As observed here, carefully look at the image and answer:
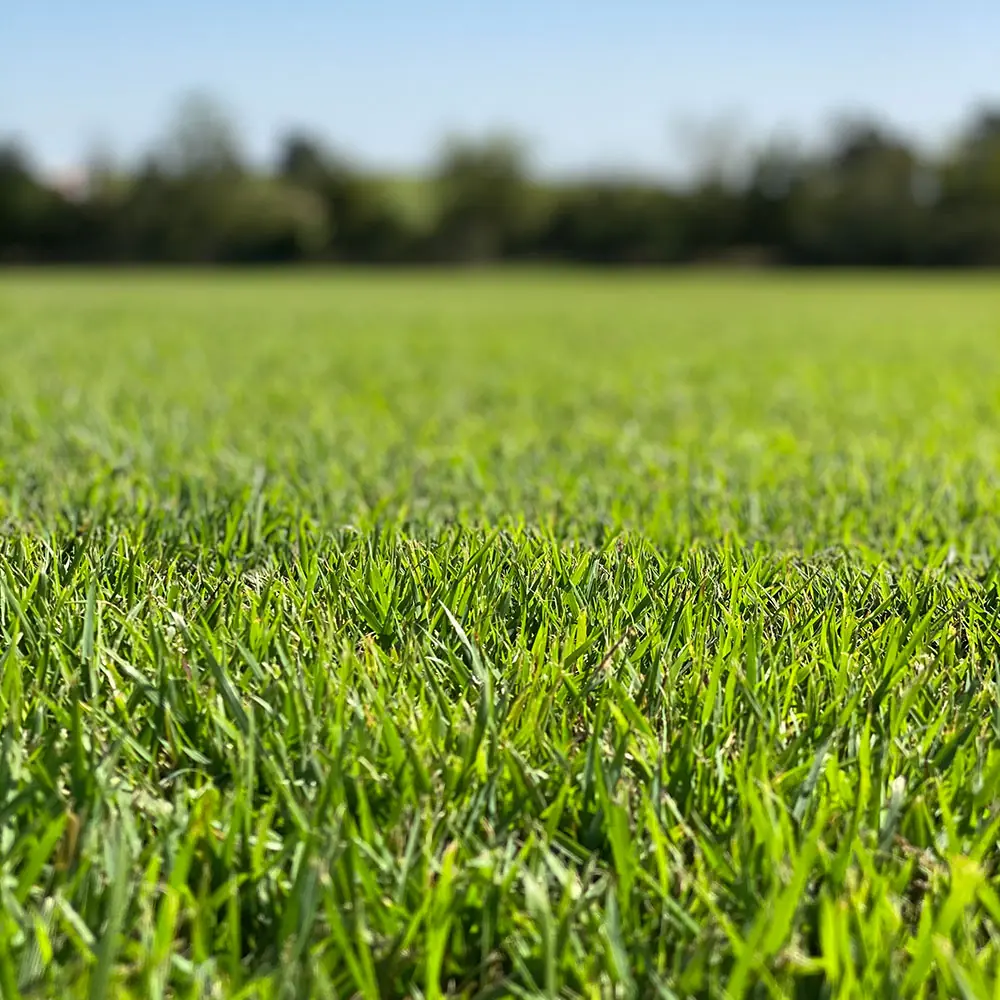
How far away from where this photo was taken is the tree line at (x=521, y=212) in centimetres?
5425

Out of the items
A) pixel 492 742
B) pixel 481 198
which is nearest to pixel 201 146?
pixel 481 198

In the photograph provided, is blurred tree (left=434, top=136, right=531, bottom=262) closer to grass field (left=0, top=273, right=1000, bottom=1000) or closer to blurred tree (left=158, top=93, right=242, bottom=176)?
blurred tree (left=158, top=93, right=242, bottom=176)

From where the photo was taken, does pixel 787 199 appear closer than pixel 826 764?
No

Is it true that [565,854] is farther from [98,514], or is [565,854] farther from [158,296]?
[158,296]

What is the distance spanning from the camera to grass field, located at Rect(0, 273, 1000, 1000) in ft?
3.09

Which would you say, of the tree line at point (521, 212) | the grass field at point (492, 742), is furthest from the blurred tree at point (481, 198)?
the grass field at point (492, 742)

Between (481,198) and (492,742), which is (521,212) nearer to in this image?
(481,198)

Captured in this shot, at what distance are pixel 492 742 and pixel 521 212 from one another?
65473mm

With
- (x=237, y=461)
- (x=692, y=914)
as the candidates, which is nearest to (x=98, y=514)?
(x=237, y=461)

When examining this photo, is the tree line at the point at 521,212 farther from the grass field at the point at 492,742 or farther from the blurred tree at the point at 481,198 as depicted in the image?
the grass field at the point at 492,742

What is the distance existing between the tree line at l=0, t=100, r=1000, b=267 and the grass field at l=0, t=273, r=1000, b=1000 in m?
54.0

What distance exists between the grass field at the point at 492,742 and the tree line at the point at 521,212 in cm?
5396

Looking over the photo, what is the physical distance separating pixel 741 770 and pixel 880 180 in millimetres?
59447

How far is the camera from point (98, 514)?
7.46ft
